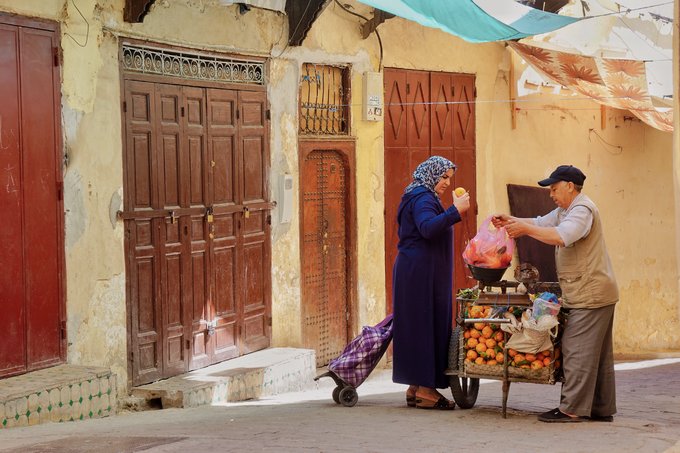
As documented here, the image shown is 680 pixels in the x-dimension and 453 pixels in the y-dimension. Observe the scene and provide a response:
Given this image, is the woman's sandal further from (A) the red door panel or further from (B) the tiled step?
(A) the red door panel

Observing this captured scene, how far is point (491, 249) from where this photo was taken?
684cm

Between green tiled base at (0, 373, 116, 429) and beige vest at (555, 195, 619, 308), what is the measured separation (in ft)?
10.4

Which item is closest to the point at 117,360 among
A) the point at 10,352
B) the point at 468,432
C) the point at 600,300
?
the point at 10,352

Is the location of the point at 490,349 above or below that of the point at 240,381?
above

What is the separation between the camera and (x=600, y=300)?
6.45 m

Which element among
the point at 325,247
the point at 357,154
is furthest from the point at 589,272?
the point at 357,154

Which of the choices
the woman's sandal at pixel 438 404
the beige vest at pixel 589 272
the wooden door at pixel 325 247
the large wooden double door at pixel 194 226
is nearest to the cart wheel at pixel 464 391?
the woman's sandal at pixel 438 404

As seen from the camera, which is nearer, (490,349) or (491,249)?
(490,349)

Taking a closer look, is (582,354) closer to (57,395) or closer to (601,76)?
(57,395)

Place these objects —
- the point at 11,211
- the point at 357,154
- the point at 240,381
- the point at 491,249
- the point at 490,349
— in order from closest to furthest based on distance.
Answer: the point at 490,349 → the point at 491,249 → the point at 11,211 → the point at 240,381 → the point at 357,154

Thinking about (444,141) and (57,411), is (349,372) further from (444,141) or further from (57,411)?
(444,141)

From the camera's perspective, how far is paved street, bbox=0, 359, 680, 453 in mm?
5688

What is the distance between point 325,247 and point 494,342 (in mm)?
4505

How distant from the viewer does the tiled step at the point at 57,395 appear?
6605 mm
